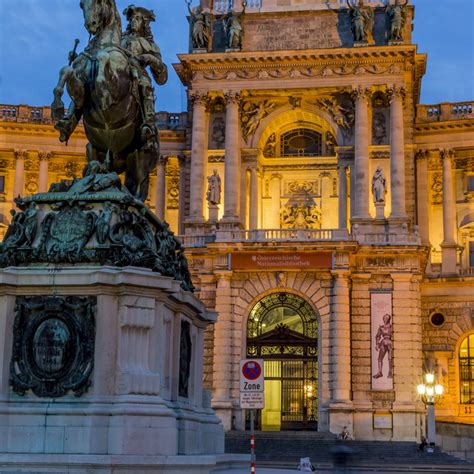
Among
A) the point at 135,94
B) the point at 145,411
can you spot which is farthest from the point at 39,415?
the point at 135,94

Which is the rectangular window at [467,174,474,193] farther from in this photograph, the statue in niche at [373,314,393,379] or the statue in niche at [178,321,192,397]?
the statue in niche at [178,321,192,397]

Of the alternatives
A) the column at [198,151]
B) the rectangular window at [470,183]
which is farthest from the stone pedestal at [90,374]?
the rectangular window at [470,183]

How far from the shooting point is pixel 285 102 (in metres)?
44.2

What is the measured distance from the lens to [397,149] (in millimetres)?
41688

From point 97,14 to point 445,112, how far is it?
36203 millimetres

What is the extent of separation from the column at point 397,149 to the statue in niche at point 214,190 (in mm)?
7935

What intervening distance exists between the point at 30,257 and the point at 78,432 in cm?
248

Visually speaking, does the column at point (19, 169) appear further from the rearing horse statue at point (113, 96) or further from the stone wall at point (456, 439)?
the rearing horse statue at point (113, 96)

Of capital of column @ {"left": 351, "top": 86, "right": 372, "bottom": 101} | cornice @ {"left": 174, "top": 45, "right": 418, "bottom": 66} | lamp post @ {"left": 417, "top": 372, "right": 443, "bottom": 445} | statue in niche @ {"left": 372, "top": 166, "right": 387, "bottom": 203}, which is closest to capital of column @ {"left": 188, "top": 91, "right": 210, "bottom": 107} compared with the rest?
cornice @ {"left": 174, "top": 45, "right": 418, "bottom": 66}

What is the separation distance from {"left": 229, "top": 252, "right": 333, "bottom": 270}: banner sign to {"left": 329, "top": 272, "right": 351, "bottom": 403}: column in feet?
2.96

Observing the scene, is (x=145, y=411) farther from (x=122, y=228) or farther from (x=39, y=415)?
(x=122, y=228)

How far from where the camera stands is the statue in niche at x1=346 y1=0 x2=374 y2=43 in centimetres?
4269

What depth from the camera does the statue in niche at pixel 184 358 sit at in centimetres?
1322

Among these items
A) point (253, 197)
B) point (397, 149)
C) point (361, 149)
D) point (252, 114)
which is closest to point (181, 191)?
point (253, 197)
